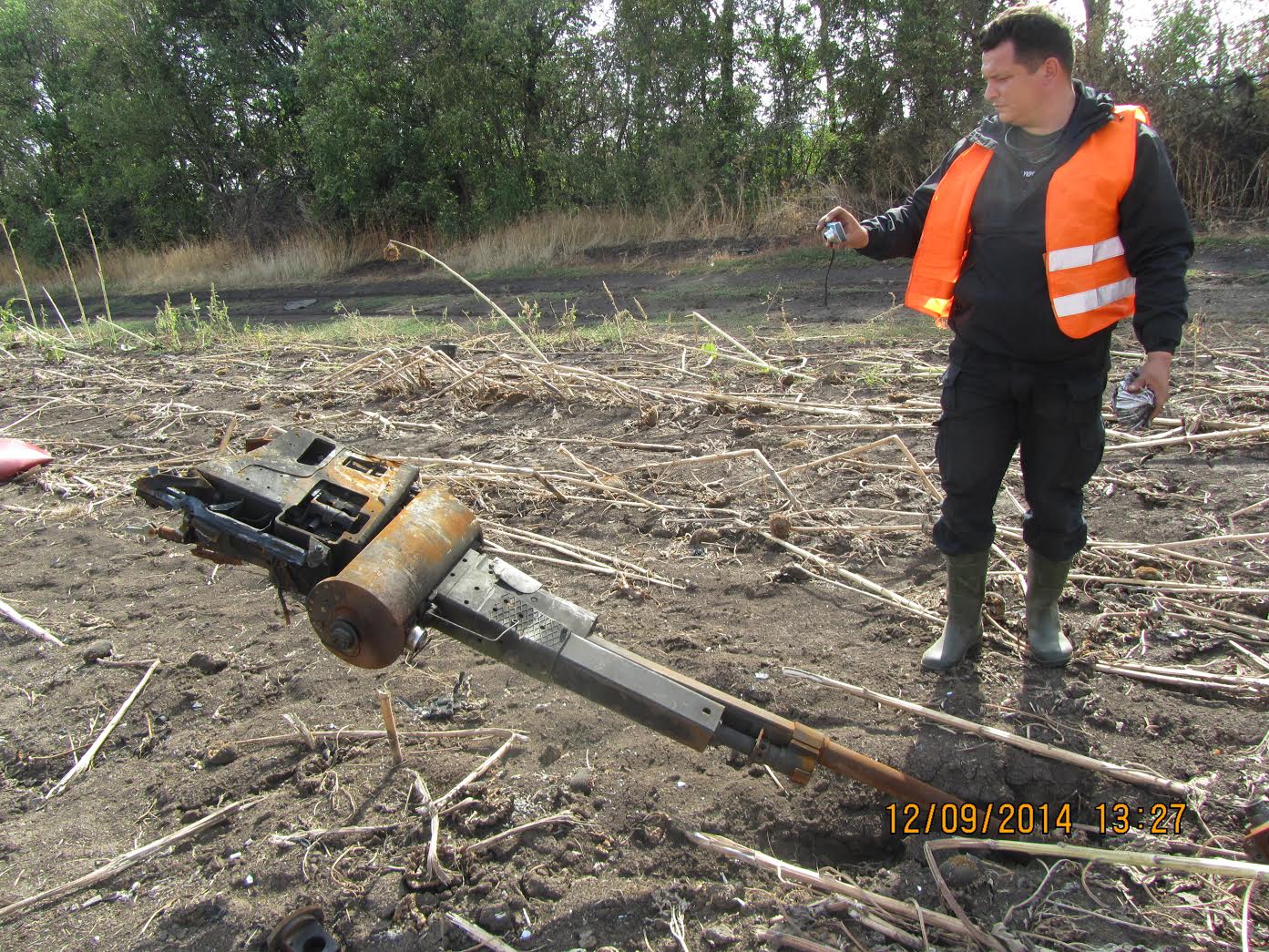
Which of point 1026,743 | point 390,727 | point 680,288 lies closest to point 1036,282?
point 1026,743

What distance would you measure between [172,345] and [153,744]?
342 inches

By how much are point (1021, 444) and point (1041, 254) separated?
0.67 meters

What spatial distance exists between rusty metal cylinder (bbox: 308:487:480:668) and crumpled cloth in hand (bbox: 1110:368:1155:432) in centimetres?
199

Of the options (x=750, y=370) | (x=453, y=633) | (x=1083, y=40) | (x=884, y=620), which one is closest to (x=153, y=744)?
(x=453, y=633)

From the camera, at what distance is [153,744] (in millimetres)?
3119

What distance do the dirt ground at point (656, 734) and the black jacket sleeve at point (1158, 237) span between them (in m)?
1.25

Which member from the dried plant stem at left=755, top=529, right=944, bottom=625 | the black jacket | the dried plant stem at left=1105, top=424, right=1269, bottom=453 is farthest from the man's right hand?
the dried plant stem at left=1105, top=424, right=1269, bottom=453

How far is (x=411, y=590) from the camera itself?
2107 mm

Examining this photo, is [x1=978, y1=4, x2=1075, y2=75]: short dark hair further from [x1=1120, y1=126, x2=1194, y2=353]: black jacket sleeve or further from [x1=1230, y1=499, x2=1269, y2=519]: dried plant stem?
[x1=1230, y1=499, x2=1269, y2=519]: dried plant stem

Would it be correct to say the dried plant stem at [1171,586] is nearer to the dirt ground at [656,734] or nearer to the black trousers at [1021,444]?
the dirt ground at [656,734]

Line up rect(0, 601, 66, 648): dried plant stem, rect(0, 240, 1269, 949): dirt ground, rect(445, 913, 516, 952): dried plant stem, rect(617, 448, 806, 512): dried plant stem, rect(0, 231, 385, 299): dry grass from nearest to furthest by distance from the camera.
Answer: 1. rect(445, 913, 516, 952): dried plant stem
2. rect(0, 240, 1269, 949): dirt ground
3. rect(0, 601, 66, 648): dried plant stem
4. rect(617, 448, 806, 512): dried plant stem
5. rect(0, 231, 385, 299): dry grass

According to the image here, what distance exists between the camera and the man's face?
8.64ft

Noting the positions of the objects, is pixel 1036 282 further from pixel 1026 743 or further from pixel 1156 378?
pixel 1026 743

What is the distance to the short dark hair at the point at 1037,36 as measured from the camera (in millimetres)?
2586
